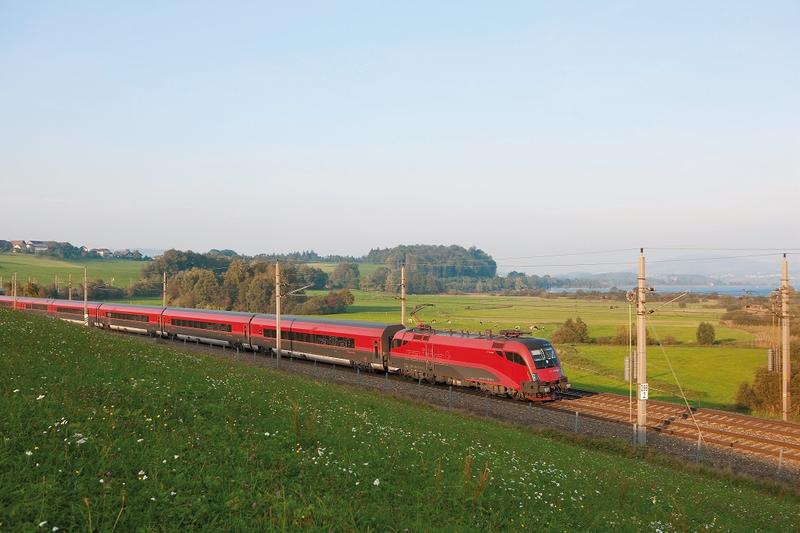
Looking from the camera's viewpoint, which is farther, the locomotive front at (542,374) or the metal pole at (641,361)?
the locomotive front at (542,374)

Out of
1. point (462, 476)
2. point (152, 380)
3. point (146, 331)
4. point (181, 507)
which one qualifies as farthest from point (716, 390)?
point (146, 331)

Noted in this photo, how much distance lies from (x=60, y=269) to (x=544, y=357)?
6493 inches

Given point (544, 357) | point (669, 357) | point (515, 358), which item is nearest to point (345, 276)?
point (669, 357)

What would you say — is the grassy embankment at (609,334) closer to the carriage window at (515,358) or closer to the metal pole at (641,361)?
the metal pole at (641,361)

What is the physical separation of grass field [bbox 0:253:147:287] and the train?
91925 millimetres

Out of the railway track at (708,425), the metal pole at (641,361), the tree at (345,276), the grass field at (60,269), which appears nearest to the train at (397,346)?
the railway track at (708,425)

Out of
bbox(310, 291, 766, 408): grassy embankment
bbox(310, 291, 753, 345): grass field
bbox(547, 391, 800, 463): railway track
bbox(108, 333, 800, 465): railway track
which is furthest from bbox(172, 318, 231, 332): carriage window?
bbox(547, 391, 800, 463): railway track

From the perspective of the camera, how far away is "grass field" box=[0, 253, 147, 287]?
141 meters

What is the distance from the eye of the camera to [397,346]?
132 ft

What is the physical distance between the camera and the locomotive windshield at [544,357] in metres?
32.4

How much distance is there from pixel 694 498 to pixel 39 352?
1871cm

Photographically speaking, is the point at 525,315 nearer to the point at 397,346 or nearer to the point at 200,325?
the point at 200,325

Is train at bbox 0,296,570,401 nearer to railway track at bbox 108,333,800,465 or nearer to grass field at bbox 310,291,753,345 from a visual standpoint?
railway track at bbox 108,333,800,465

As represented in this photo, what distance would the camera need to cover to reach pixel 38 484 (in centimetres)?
758
